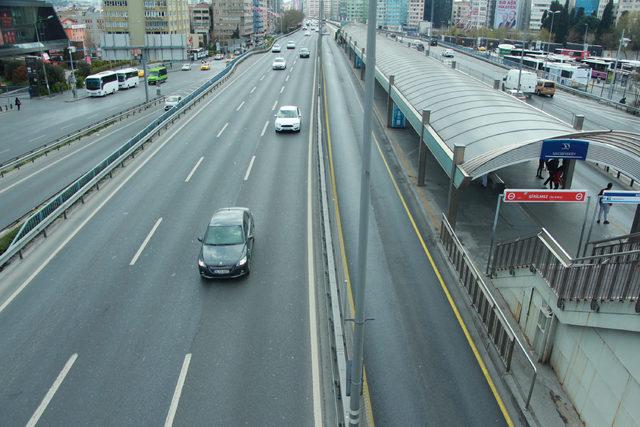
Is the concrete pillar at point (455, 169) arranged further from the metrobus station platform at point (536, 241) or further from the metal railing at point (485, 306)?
the metal railing at point (485, 306)

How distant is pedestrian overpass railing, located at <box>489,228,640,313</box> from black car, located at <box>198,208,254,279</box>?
8.12 metres

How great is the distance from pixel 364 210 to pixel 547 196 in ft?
25.3

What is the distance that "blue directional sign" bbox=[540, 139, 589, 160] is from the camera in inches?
621

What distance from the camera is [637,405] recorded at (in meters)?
8.76

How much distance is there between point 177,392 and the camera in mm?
10648

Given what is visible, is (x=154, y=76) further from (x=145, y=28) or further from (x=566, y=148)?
(x=566, y=148)

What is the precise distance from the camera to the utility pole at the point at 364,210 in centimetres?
754

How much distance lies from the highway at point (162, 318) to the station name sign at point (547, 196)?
621 cm

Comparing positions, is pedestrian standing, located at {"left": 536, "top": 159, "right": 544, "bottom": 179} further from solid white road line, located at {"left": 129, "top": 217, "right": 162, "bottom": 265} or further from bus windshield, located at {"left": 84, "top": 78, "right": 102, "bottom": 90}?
bus windshield, located at {"left": 84, "top": 78, "right": 102, "bottom": 90}

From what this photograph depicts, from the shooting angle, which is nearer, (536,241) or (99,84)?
(536,241)

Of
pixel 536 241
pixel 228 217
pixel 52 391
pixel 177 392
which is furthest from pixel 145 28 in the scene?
pixel 536 241

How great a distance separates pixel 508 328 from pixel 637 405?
3.04 metres

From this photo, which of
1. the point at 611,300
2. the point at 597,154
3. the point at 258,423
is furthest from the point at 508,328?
the point at 597,154

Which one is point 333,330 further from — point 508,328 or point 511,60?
point 511,60
